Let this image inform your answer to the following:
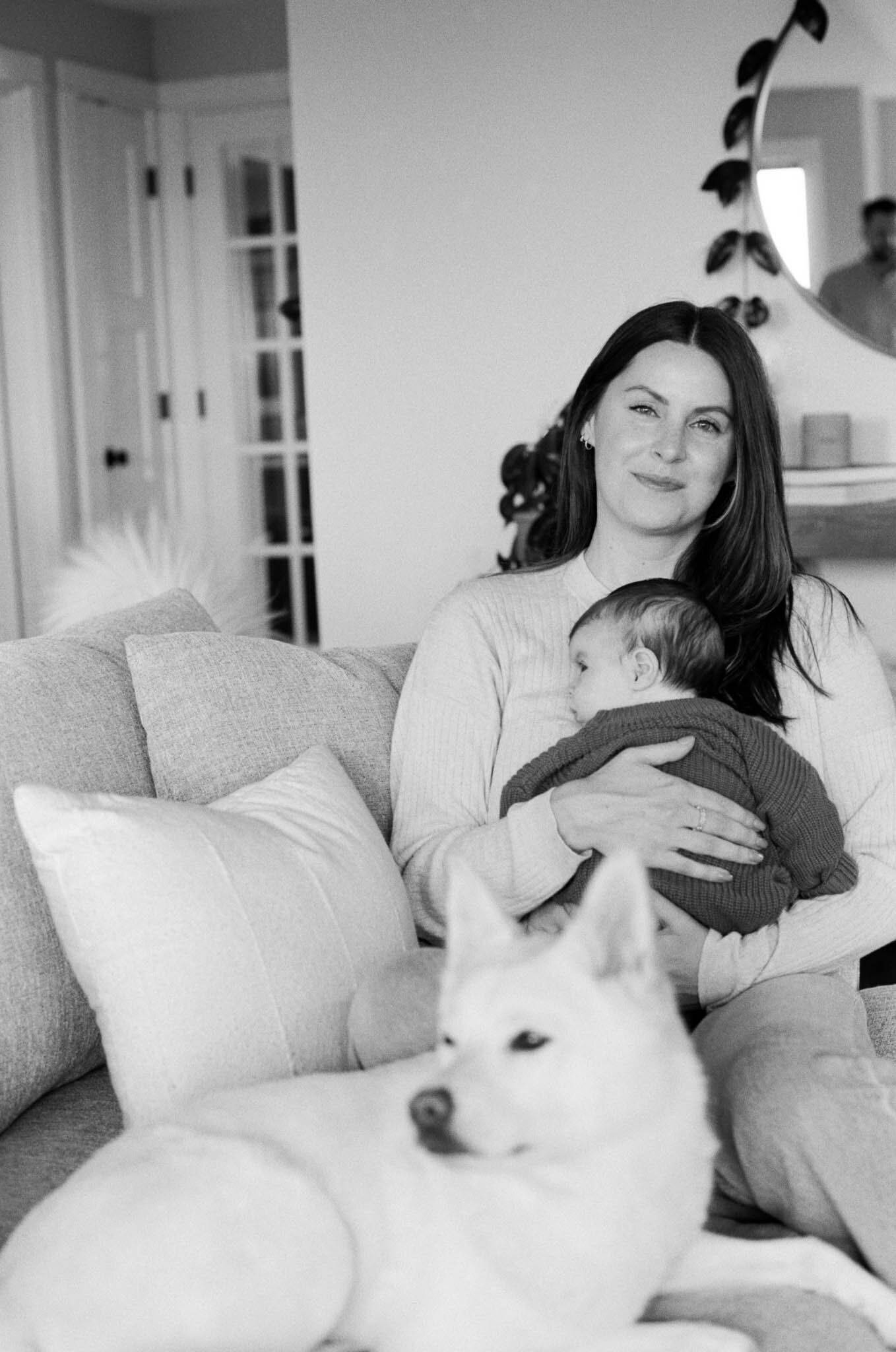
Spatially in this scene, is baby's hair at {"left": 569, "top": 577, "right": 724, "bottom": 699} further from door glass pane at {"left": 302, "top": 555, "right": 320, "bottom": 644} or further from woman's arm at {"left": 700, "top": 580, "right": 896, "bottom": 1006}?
door glass pane at {"left": 302, "top": 555, "right": 320, "bottom": 644}

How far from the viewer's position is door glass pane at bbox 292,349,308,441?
20.4 feet

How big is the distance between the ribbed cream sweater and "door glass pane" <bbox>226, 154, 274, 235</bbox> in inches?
180

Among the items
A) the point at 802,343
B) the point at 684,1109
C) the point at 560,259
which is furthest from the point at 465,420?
the point at 684,1109

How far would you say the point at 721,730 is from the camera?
1.69 meters

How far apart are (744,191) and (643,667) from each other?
273 centimetres

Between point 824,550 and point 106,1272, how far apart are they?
3.19 m

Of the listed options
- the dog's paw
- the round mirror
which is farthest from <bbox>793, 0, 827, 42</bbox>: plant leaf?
the dog's paw

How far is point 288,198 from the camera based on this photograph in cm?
614

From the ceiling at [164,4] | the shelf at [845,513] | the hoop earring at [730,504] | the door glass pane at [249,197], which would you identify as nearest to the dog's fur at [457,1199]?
the hoop earring at [730,504]

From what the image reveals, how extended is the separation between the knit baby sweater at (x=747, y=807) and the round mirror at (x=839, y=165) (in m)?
2.69

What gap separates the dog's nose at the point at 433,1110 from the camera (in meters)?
1.02

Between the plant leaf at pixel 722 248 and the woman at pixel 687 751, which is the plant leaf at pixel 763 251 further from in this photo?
the woman at pixel 687 751

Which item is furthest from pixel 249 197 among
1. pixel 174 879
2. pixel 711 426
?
pixel 174 879

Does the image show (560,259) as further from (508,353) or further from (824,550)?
(824,550)
